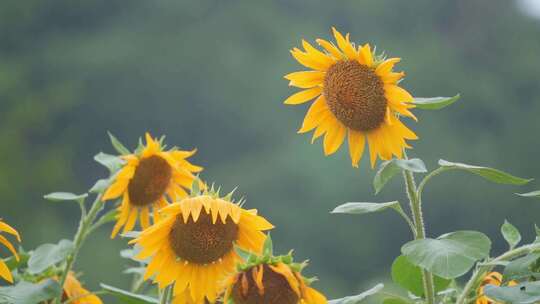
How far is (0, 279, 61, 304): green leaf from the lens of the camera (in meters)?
1.09

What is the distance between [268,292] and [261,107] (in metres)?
15.8

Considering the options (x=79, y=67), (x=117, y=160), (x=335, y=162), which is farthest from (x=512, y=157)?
(x=117, y=160)

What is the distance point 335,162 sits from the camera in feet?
49.5

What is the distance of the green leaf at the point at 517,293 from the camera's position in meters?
0.97

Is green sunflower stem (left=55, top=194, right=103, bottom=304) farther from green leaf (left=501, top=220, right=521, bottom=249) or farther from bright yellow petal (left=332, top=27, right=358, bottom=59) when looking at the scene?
green leaf (left=501, top=220, right=521, bottom=249)

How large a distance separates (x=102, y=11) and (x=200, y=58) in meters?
2.00

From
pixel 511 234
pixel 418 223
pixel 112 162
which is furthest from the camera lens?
pixel 112 162

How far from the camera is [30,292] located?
3.79 ft

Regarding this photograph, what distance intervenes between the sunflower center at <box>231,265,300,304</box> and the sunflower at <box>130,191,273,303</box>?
0.10m

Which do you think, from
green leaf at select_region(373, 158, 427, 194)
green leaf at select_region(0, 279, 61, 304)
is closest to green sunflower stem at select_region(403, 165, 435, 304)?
green leaf at select_region(373, 158, 427, 194)

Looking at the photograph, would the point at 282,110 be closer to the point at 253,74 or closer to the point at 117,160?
the point at 253,74

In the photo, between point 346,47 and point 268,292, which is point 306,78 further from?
point 268,292

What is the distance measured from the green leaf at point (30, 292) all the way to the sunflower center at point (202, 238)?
0.15m

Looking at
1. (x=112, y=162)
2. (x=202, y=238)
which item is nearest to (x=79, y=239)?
(x=112, y=162)
